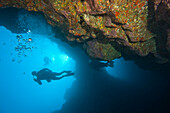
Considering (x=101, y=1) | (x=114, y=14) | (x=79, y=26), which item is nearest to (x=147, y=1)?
(x=114, y=14)

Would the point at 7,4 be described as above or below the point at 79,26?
above

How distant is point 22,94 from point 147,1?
10547 cm

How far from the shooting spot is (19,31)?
1113cm

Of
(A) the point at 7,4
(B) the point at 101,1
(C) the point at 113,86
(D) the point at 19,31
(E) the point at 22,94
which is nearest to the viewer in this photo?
(B) the point at 101,1

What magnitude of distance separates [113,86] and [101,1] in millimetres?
15931

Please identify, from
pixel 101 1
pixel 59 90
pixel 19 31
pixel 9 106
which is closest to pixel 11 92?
pixel 9 106

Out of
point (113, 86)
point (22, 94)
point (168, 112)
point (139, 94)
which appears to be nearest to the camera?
point (168, 112)

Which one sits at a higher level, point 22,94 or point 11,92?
point 11,92

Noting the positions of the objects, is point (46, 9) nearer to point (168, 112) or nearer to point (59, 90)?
point (168, 112)

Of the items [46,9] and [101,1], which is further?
[46,9]

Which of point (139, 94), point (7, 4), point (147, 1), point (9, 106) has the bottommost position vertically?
point (9, 106)

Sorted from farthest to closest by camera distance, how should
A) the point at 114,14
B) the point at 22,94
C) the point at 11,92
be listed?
the point at 22,94, the point at 11,92, the point at 114,14

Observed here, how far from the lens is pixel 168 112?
1203cm

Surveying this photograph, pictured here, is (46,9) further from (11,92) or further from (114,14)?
(11,92)
